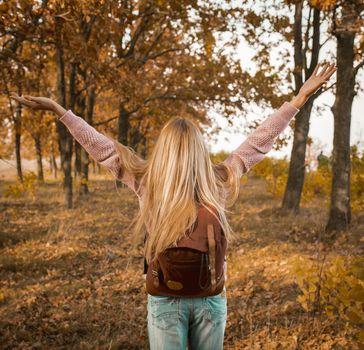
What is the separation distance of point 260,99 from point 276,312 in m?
8.99

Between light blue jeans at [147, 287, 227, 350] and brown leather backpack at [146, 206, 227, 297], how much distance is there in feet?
0.22

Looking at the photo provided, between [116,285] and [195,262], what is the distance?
4296 mm

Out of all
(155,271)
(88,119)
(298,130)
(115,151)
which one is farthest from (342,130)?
(88,119)

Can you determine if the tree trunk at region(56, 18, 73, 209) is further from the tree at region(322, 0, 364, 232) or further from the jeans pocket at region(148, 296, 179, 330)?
the jeans pocket at region(148, 296, 179, 330)

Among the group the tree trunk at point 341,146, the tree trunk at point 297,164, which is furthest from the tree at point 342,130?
the tree trunk at point 297,164

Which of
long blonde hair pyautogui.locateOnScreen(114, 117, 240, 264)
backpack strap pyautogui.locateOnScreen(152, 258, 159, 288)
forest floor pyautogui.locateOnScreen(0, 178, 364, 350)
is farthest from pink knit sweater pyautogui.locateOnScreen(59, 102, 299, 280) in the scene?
forest floor pyautogui.locateOnScreen(0, 178, 364, 350)

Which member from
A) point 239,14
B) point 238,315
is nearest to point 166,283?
point 238,315

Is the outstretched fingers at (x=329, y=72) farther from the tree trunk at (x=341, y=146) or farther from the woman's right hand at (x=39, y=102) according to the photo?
the tree trunk at (x=341, y=146)

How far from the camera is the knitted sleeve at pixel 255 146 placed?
233 centimetres

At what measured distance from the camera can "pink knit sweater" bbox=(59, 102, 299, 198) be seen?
7.45ft

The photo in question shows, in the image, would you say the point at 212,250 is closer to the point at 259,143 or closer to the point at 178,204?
the point at 178,204

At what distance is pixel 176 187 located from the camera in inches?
76.5

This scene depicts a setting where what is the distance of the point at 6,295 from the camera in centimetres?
538

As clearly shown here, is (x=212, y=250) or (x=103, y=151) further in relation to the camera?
(x=103, y=151)
